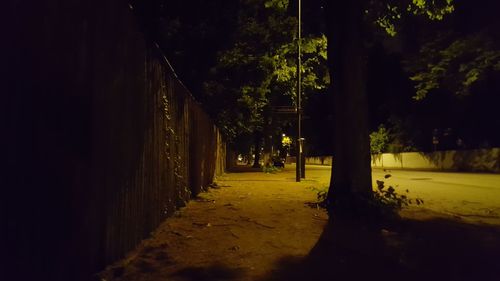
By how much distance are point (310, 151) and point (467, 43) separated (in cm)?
6253

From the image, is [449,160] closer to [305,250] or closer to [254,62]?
[254,62]

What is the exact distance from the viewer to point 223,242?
6684 mm

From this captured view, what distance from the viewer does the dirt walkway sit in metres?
5.11

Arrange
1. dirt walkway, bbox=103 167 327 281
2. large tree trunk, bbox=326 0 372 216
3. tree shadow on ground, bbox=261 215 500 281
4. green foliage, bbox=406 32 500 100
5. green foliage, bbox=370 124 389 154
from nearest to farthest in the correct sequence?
dirt walkway, bbox=103 167 327 281 < tree shadow on ground, bbox=261 215 500 281 < large tree trunk, bbox=326 0 372 216 < green foliage, bbox=406 32 500 100 < green foliage, bbox=370 124 389 154

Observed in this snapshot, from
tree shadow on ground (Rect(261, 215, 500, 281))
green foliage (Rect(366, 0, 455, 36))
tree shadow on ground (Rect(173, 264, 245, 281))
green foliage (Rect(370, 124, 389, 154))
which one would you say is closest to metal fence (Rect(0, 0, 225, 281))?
tree shadow on ground (Rect(173, 264, 245, 281))

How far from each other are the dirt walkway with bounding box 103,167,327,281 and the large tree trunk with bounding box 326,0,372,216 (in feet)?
2.92

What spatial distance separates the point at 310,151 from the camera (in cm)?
8931

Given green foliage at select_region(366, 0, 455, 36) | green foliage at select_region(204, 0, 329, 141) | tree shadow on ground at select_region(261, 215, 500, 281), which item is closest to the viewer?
tree shadow on ground at select_region(261, 215, 500, 281)

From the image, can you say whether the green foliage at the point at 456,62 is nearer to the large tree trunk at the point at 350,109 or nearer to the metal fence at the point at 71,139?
the large tree trunk at the point at 350,109

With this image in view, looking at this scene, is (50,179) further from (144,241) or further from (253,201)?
(253,201)

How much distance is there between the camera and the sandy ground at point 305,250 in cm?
517

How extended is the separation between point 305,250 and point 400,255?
3.94 ft

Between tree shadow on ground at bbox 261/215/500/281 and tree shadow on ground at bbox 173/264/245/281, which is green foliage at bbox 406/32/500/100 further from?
tree shadow on ground at bbox 173/264/245/281

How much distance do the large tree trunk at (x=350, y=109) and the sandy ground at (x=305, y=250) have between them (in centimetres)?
88
